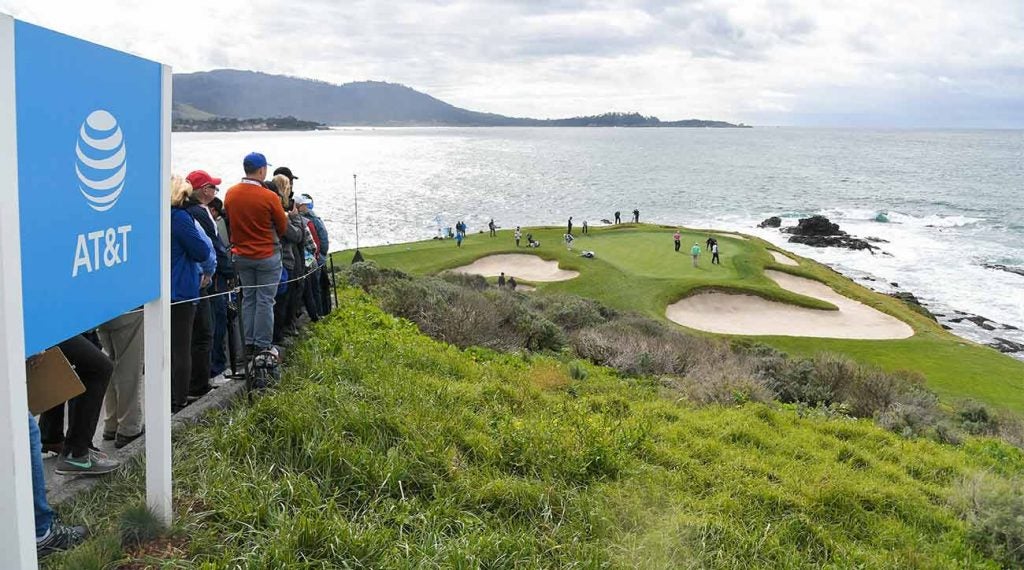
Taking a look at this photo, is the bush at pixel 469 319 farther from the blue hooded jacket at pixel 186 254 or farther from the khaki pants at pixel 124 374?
the khaki pants at pixel 124 374

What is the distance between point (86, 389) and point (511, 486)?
2.83m

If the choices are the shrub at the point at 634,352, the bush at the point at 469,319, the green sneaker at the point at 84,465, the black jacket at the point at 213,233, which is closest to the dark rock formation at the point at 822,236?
the shrub at the point at 634,352

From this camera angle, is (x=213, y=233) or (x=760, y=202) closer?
(x=213, y=233)

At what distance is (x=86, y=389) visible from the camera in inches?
176

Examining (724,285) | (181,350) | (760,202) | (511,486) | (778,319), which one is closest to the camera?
(511,486)

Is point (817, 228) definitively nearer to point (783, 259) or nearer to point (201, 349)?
point (783, 259)

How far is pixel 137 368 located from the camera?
528cm

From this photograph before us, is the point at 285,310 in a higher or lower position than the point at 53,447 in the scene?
higher

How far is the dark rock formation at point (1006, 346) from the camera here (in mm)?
26391

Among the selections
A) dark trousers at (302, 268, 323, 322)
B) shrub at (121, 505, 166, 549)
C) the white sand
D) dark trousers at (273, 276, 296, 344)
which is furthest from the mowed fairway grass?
shrub at (121, 505, 166, 549)

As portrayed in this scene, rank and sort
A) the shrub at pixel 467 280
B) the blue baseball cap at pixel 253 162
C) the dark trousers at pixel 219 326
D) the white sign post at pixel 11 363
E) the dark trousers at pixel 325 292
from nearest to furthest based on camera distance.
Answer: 1. the white sign post at pixel 11 363
2. the blue baseball cap at pixel 253 162
3. the dark trousers at pixel 219 326
4. the dark trousers at pixel 325 292
5. the shrub at pixel 467 280

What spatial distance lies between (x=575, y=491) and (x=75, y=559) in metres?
3.03

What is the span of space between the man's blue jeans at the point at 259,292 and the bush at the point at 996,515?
→ 6543 mm

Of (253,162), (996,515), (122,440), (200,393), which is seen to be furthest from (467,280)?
(996,515)
